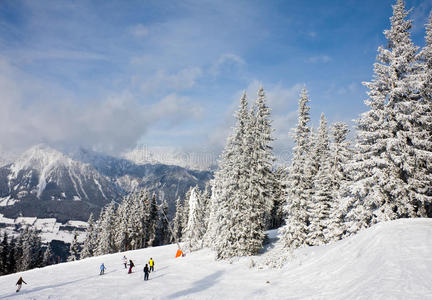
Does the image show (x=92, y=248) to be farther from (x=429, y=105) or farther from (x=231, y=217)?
(x=429, y=105)

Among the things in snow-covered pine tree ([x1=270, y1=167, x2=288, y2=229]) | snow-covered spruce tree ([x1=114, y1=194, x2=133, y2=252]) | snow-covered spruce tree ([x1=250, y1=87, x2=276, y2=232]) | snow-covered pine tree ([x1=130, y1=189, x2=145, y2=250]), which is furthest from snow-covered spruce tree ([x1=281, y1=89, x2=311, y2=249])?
snow-covered spruce tree ([x1=114, y1=194, x2=133, y2=252])

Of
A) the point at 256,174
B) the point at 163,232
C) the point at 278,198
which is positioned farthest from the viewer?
the point at 163,232

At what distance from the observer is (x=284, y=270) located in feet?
68.1

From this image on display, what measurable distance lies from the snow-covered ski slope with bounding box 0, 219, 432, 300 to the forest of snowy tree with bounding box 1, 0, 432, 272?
2911 mm

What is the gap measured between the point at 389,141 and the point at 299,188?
11.0m

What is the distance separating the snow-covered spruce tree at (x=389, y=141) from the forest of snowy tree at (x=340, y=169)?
65mm

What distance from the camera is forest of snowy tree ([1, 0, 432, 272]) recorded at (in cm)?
1880

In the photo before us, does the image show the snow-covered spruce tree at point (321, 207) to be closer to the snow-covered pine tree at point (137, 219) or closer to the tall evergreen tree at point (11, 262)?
the snow-covered pine tree at point (137, 219)

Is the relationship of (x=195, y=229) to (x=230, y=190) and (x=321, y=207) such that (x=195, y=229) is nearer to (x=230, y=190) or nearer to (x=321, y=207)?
(x=230, y=190)

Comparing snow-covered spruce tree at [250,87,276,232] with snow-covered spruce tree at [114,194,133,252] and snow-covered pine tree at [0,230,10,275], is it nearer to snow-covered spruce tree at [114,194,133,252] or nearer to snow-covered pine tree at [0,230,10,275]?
snow-covered spruce tree at [114,194,133,252]

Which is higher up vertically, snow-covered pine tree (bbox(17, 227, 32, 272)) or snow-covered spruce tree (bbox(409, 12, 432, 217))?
snow-covered spruce tree (bbox(409, 12, 432, 217))

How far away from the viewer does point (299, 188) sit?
2822 cm

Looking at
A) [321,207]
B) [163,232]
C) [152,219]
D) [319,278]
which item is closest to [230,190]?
[321,207]

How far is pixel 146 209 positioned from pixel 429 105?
6013cm
